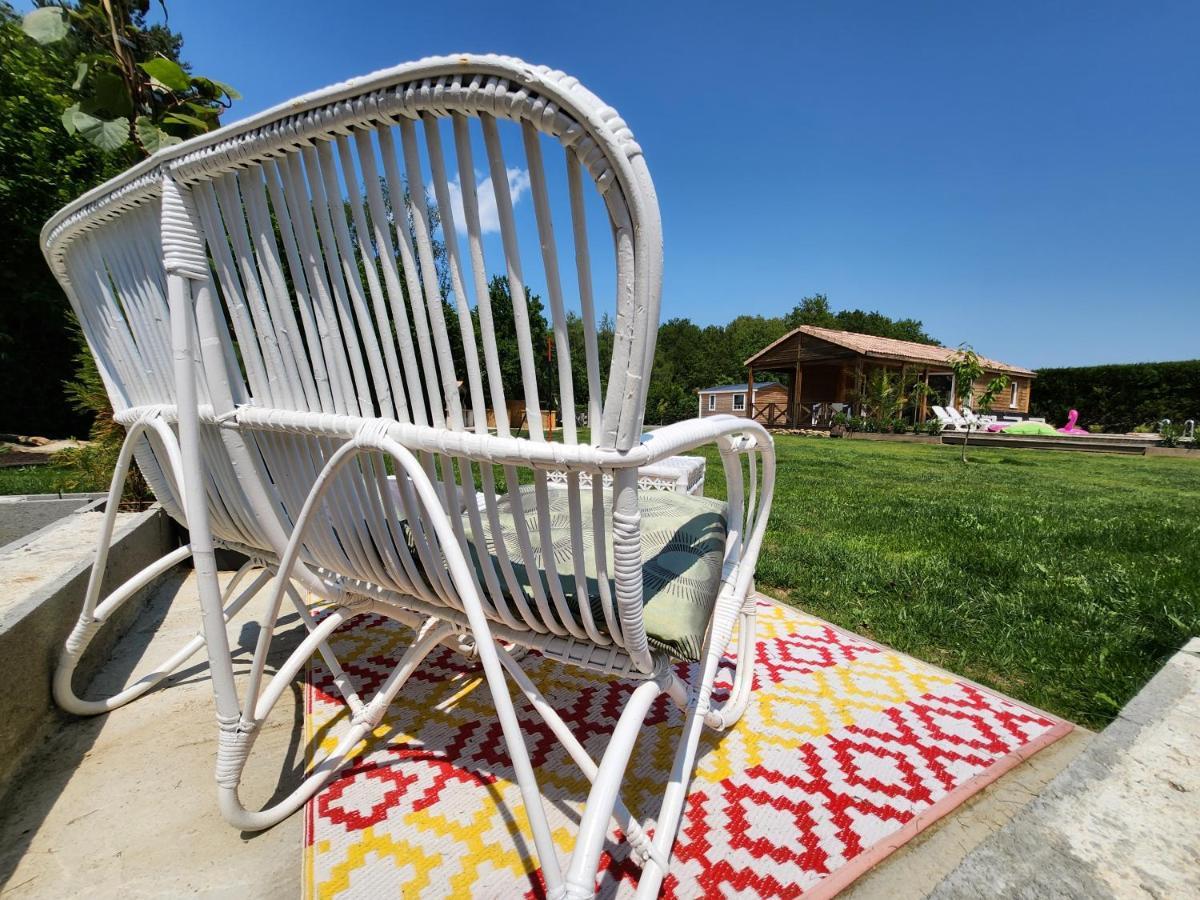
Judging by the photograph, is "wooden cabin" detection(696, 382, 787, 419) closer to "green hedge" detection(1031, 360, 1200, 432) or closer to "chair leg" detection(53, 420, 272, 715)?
"green hedge" detection(1031, 360, 1200, 432)

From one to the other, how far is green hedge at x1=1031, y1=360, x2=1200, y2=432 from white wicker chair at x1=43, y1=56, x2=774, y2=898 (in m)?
23.2

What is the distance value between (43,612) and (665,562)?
71.9 inches

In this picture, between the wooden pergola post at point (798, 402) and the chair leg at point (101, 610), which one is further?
the wooden pergola post at point (798, 402)

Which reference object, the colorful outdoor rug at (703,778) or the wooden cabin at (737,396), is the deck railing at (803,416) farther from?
the colorful outdoor rug at (703,778)

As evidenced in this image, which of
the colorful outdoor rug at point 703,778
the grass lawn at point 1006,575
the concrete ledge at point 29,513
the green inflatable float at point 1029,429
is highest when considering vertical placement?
the concrete ledge at point 29,513

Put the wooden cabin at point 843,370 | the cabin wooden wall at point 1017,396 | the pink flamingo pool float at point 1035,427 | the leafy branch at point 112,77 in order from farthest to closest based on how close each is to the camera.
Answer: the cabin wooden wall at point 1017,396 → the wooden cabin at point 843,370 → the pink flamingo pool float at point 1035,427 → the leafy branch at point 112,77

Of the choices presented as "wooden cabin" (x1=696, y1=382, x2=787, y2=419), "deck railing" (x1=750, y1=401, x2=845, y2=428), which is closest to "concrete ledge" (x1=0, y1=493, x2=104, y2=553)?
"deck railing" (x1=750, y1=401, x2=845, y2=428)

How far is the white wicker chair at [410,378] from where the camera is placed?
679mm

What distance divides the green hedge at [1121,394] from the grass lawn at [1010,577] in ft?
49.6

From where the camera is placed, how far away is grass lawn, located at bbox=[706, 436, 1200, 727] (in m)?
2.00

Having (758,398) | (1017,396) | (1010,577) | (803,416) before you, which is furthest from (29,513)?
(1017,396)

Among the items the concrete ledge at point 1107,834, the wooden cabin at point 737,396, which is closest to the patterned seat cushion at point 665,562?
the concrete ledge at point 1107,834

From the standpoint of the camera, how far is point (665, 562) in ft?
4.05

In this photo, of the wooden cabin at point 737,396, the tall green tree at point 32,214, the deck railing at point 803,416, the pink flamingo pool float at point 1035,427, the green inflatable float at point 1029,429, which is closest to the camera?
the tall green tree at point 32,214
